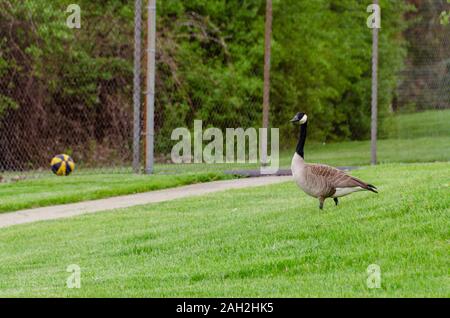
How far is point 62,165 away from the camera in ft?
61.0

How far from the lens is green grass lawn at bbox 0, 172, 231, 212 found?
16.1 meters

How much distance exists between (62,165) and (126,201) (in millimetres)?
2732

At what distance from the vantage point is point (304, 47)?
26.0m

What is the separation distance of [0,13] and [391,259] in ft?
44.3

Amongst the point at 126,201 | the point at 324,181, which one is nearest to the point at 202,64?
the point at 126,201

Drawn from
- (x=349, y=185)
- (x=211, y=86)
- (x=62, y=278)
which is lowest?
(x=62, y=278)

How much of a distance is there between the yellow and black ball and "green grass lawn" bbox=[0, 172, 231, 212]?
0.14 meters

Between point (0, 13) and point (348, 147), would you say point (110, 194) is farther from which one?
point (348, 147)

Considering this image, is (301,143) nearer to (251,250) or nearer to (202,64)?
(251,250)

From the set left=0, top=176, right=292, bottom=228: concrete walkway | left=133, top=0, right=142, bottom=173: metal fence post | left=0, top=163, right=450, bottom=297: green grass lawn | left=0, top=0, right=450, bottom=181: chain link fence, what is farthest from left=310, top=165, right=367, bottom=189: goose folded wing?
left=0, top=0, right=450, bottom=181: chain link fence

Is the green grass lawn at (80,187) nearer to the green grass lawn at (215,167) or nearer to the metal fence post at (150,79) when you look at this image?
the green grass lawn at (215,167)

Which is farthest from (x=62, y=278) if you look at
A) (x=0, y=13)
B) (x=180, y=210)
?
(x=0, y=13)

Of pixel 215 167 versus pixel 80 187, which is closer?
pixel 80 187

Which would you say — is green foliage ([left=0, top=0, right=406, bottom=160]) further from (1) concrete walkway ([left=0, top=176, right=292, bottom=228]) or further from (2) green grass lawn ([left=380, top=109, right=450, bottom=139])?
(1) concrete walkway ([left=0, top=176, right=292, bottom=228])
